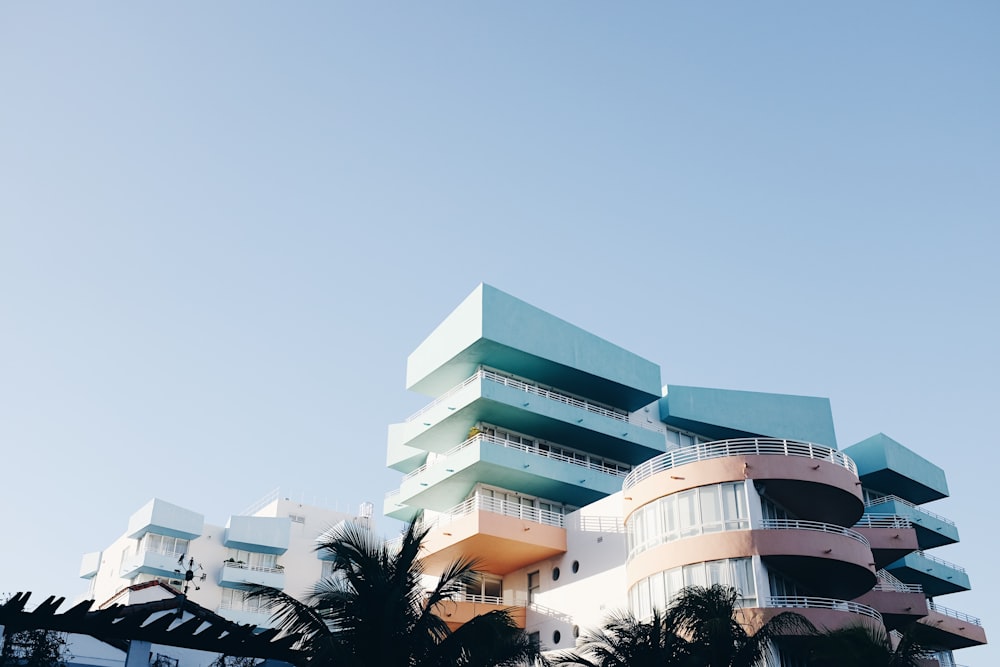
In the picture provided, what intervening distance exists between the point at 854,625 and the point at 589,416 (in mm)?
19945

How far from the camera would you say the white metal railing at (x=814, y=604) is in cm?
3222

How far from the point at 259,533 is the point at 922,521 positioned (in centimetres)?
4396

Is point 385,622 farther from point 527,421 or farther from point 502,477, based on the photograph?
point 527,421

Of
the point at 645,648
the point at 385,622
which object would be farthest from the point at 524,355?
the point at 385,622

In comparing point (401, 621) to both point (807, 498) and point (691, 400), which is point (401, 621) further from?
point (691, 400)

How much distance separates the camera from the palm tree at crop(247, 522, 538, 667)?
24.1 metres

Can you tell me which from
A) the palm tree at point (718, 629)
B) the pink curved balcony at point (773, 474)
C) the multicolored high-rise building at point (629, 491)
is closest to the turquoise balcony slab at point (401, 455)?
the multicolored high-rise building at point (629, 491)

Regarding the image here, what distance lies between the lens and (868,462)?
57750 millimetres

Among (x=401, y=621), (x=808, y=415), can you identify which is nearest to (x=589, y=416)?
(x=808, y=415)

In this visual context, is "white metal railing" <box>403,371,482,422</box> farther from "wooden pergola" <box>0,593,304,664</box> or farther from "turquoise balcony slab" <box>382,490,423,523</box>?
"wooden pergola" <box>0,593,304,664</box>

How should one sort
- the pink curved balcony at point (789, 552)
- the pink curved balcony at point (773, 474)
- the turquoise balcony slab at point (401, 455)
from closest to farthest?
the pink curved balcony at point (789, 552), the pink curved balcony at point (773, 474), the turquoise balcony slab at point (401, 455)

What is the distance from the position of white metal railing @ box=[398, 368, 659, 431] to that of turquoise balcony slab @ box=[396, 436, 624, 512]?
2923 millimetres

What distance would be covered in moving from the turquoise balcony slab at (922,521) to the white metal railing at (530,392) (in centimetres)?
1653

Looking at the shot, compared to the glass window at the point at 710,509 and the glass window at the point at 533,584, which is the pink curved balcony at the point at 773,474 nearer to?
the glass window at the point at 710,509
